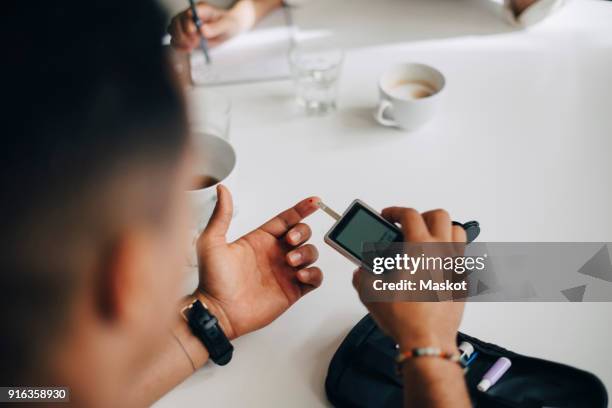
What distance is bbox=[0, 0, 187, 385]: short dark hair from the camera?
37 cm

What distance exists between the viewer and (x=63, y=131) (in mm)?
376

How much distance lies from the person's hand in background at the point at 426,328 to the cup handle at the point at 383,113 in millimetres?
293

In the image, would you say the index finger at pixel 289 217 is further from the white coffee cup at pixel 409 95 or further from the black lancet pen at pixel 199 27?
the black lancet pen at pixel 199 27

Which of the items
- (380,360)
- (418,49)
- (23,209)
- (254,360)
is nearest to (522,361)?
(380,360)

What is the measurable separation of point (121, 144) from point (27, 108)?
0.06 metres

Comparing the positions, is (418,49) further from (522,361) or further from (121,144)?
(121,144)

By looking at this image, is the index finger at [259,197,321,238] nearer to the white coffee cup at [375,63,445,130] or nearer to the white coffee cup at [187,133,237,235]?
the white coffee cup at [187,133,237,235]

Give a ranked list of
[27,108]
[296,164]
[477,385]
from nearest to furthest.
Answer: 1. [27,108]
2. [477,385]
3. [296,164]

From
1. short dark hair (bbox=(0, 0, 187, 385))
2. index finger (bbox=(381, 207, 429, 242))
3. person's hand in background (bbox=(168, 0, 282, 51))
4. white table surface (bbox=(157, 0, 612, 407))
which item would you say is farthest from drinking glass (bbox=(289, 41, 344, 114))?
short dark hair (bbox=(0, 0, 187, 385))

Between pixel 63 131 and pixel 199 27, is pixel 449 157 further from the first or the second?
pixel 63 131

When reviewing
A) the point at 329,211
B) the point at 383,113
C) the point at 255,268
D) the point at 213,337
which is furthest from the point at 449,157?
the point at 213,337

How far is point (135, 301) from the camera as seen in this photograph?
480 mm

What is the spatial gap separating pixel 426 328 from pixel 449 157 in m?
0.37

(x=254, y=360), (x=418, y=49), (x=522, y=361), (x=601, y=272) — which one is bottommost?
(x=254, y=360)
